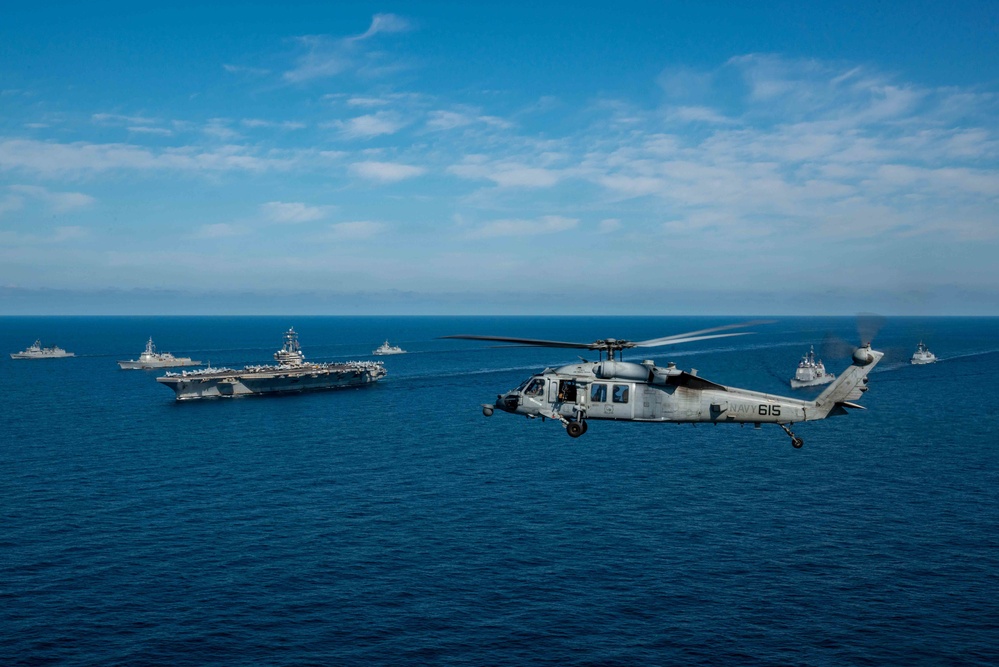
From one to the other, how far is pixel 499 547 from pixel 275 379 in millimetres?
97249

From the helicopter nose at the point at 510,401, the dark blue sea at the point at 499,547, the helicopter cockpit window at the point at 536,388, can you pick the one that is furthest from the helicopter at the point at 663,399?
the dark blue sea at the point at 499,547

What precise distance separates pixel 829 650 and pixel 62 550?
57.0 metres

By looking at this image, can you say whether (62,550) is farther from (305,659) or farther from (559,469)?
(559,469)

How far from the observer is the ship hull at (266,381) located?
5241 inches

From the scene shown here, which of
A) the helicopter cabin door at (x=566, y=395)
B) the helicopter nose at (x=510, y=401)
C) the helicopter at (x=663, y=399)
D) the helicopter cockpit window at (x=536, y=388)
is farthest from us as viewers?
the helicopter nose at (x=510, y=401)

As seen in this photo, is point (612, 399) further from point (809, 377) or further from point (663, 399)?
point (809, 377)

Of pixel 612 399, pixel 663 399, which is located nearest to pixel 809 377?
pixel 663 399

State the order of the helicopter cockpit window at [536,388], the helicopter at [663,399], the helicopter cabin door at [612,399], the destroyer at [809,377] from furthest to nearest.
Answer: the destroyer at [809,377] → the helicopter cockpit window at [536,388] → the helicopter cabin door at [612,399] → the helicopter at [663,399]

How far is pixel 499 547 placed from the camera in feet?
193

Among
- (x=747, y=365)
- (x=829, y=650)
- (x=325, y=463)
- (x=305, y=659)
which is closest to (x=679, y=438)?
(x=325, y=463)

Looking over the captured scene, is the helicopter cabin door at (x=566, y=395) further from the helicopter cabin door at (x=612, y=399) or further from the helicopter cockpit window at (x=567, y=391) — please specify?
the helicopter cabin door at (x=612, y=399)

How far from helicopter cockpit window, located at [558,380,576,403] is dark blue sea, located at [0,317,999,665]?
22.1 m

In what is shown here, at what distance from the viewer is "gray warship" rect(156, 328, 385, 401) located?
134 metres

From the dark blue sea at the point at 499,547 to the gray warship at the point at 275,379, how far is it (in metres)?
30.1
